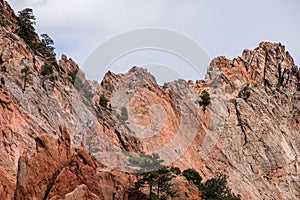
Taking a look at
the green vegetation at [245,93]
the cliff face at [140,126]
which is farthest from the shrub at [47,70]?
the green vegetation at [245,93]

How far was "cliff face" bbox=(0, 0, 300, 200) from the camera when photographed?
45.1 meters

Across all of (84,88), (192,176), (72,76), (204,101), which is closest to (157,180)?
(192,176)

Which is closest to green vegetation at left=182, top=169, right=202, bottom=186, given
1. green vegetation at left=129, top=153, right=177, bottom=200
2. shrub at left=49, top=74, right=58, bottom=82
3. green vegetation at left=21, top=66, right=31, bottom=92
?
green vegetation at left=129, top=153, right=177, bottom=200

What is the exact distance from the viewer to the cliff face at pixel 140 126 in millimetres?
45094

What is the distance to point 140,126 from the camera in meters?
82.2

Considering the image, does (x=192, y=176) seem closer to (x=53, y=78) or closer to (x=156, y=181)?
(x=156, y=181)

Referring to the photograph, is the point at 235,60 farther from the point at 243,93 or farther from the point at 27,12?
the point at 27,12

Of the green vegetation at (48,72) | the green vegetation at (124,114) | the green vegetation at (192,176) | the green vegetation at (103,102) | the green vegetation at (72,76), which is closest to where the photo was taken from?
the green vegetation at (192,176)

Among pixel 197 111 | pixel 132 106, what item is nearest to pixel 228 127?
pixel 197 111

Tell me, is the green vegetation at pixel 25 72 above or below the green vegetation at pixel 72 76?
below

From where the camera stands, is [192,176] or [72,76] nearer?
[192,176]

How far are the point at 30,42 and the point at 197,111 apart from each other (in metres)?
34.1

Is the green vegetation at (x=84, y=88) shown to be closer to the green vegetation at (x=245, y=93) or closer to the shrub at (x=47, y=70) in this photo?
the shrub at (x=47, y=70)

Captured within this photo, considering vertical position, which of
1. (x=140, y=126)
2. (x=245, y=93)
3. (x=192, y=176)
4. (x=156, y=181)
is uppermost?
(x=245, y=93)
